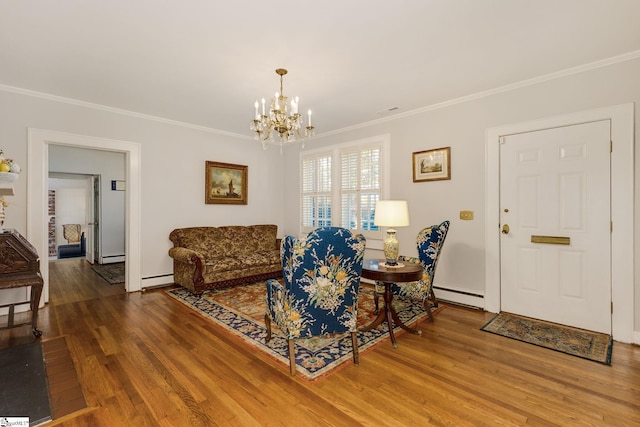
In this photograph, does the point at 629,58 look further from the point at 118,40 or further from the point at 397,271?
the point at 118,40

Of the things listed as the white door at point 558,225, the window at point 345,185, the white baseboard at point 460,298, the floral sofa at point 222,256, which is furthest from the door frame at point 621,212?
the floral sofa at point 222,256

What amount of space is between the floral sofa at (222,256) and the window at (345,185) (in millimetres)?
946

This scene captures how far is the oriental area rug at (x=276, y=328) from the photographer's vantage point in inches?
→ 95.0

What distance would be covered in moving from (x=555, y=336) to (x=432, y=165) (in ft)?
7.46

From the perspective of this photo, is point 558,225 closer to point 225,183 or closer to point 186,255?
Result: point 186,255

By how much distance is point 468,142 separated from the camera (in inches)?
147

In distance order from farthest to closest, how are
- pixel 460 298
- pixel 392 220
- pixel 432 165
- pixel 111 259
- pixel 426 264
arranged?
1. pixel 111 259
2. pixel 432 165
3. pixel 460 298
4. pixel 426 264
5. pixel 392 220

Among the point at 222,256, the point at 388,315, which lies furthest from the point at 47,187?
the point at 388,315

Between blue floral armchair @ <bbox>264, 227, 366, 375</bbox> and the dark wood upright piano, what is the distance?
7.87ft

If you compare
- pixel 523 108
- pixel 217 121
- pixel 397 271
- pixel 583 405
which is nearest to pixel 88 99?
pixel 217 121

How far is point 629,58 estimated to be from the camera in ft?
8.87

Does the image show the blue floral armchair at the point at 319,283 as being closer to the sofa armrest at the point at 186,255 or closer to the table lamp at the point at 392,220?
the table lamp at the point at 392,220

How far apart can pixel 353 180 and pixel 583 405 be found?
369 centimetres

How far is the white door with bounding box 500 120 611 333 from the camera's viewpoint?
9.45 ft
